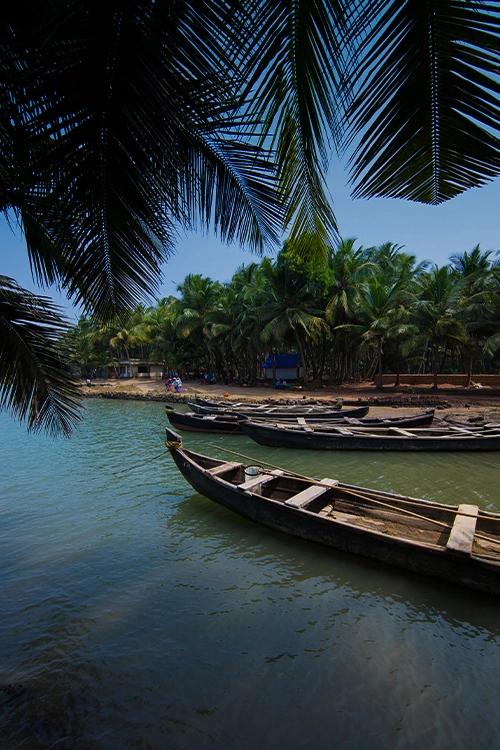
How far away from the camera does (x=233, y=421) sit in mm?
18250

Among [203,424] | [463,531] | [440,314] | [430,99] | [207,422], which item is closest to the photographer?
[430,99]

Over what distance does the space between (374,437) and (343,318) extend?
62.3 feet

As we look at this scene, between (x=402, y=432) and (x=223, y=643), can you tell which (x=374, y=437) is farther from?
(x=223, y=643)

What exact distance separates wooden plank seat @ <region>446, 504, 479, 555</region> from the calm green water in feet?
2.33

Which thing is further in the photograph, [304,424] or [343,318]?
[343,318]

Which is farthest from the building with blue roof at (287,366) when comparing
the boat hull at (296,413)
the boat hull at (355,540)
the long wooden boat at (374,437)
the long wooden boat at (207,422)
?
the boat hull at (355,540)

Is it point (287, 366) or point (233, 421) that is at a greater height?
point (287, 366)

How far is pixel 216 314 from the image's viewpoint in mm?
39062

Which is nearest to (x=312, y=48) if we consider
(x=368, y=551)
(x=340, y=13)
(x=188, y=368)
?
(x=340, y=13)

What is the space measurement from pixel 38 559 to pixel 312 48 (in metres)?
7.92

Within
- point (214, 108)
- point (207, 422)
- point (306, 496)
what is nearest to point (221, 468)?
point (306, 496)

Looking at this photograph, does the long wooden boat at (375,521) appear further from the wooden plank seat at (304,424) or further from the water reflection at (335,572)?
the wooden plank seat at (304,424)

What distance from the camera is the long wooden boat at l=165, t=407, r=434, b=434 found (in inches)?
651

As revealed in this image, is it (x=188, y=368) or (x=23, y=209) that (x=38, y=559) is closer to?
(x=23, y=209)
